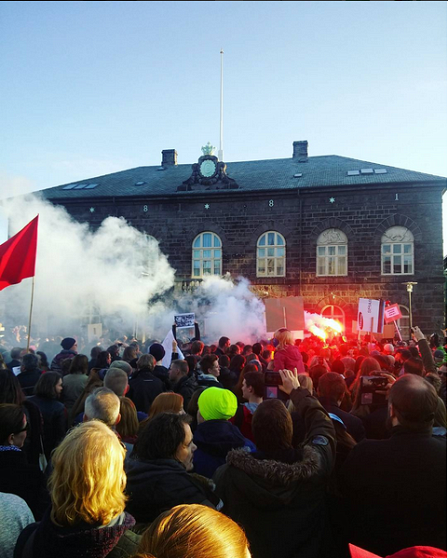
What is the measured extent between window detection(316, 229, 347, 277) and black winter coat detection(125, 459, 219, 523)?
63.7ft

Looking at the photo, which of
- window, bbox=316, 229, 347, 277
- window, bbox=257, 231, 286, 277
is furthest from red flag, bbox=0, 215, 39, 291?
window, bbox=316, 229, 347, 277

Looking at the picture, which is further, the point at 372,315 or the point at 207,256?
the point at 207,256

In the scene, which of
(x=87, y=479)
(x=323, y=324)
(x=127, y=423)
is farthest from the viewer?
(x=323, y=324)

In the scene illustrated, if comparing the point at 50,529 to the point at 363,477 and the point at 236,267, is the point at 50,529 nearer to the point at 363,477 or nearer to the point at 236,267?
the point at 363,477

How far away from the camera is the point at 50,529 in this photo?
1.89 m

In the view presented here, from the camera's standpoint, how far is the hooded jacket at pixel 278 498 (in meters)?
2.64

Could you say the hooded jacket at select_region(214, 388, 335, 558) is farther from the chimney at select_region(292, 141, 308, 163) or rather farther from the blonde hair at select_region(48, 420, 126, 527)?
the chimney at select_region(292, 141, 308, 163)

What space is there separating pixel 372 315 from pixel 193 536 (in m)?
12.7

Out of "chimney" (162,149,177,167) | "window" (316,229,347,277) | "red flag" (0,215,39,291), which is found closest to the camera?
"red flag" (0,215,39,291)

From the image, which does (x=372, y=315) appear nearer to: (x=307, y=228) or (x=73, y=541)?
(x=307, y=228)

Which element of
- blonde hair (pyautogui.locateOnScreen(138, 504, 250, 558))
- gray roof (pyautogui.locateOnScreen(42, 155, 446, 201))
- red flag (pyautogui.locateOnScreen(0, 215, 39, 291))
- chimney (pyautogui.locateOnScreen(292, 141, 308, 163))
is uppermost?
chimney (pyautogui.locateOnScreen(292, 141, 308, 163))

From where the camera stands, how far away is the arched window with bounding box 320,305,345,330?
2083 centimetres

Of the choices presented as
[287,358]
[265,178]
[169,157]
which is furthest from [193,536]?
[169,157]

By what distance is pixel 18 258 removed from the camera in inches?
327
